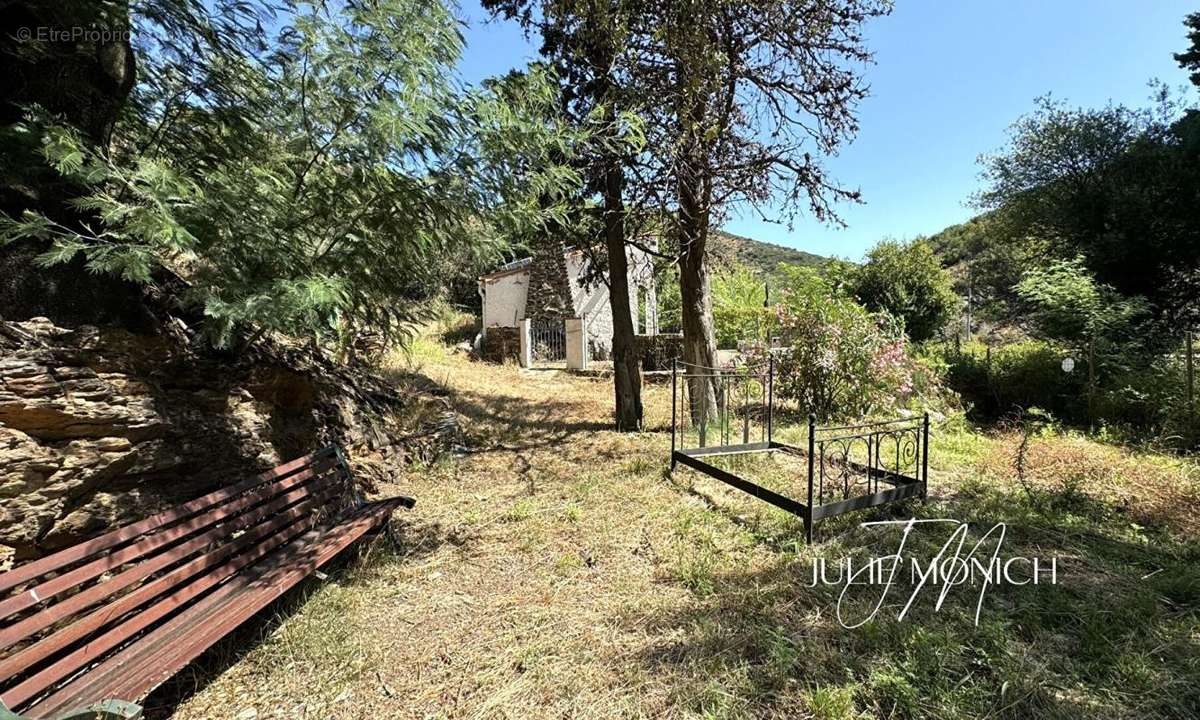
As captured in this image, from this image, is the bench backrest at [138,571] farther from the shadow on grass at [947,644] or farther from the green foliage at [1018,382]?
the green foliage at [1018,382]

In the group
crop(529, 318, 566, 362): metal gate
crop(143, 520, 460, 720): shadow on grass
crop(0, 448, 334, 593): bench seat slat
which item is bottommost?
crop(143, 520, 460, 720): shadow on grass

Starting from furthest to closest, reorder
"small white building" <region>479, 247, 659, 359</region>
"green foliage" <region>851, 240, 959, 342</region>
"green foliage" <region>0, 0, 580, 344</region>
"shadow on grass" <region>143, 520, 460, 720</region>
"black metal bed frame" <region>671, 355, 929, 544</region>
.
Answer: "small white building" <region>479, 247, 659, 359</region>, "green foliage" <region>851, 240, 959, 342</region>, "black metal bed frame" <region>671, 355, 929, 544</region>, "green foliage" <region>0, 0, 580, 344</region>, "shadow on grass" <region>143, 520, 460, 720</region>

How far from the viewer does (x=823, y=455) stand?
3.72m

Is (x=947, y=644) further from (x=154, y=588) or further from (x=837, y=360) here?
(x=837, y=360)

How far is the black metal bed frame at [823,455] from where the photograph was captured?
363cm

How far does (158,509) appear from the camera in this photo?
10.3 ft

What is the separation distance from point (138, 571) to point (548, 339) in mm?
13870

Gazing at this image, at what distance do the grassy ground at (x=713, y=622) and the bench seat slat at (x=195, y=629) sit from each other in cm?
28

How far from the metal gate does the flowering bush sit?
8.78 m

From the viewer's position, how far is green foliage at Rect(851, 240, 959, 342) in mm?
16828

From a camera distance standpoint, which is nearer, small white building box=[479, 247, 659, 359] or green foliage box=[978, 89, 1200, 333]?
green foliage box=[978, 89, 1200, 333]

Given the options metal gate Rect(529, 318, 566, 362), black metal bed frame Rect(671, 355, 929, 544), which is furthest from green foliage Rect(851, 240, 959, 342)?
black metal bed frame Rect(671, 355, 929, 544)

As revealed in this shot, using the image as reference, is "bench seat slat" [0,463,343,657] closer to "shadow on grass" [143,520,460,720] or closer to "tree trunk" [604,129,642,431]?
"shadow on grass" [143,520,460,720]

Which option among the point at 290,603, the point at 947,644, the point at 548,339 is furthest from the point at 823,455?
the point at 548,339
